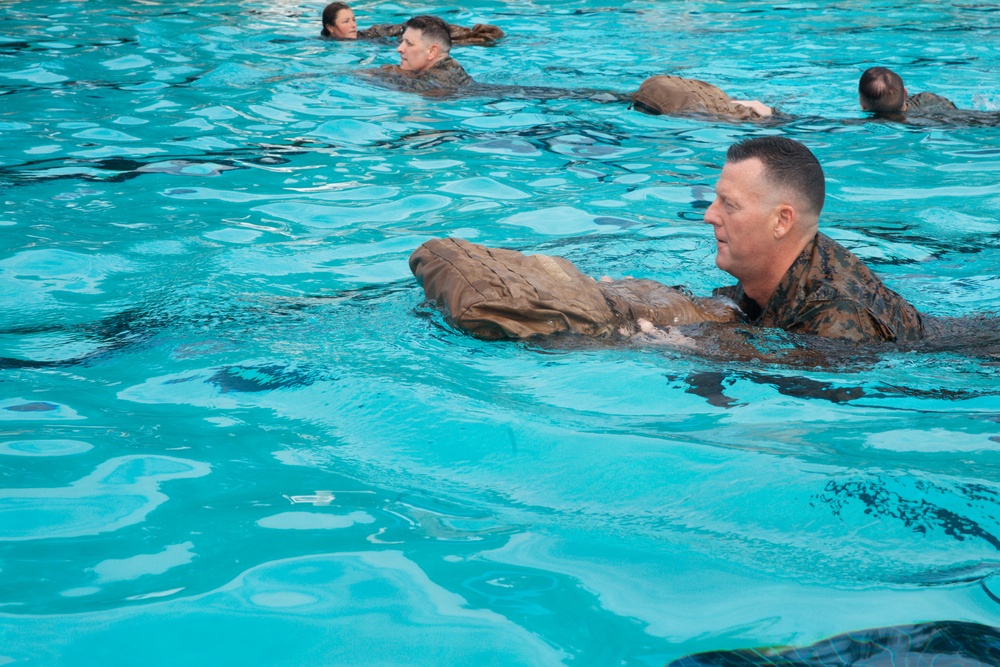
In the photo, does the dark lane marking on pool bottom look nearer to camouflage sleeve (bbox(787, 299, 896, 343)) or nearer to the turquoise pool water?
the turquoise pool water

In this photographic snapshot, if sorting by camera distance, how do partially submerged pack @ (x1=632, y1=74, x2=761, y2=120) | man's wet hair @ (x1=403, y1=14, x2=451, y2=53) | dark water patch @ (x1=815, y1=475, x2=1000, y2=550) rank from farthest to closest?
1. man's wet hair @ (x1=403, y1=14, x2=451, y2=53)
2. partially submerged pack @ (x1=632, y1=74, x2=761, y2=120)
3. dark water patch @ (x1=815, y1=475, x2=1000, y2=550)

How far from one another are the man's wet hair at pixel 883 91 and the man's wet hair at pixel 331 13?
7.19 metres

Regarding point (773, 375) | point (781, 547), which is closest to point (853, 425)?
point (773, 375)

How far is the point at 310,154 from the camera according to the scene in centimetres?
826

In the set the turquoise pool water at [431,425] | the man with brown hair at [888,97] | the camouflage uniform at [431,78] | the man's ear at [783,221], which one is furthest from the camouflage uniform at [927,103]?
the man's ear at [783,221]

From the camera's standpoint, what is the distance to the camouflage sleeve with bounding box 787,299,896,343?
4305mm

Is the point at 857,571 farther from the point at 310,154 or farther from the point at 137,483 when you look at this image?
the point at 310,154

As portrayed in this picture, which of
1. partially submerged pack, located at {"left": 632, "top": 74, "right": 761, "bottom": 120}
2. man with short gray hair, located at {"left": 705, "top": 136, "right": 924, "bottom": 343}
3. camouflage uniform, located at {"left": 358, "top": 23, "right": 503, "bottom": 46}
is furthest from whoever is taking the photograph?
camouflage uniform, located at {"left": 358, "top": 23, "right": 503, "bottom": 46}

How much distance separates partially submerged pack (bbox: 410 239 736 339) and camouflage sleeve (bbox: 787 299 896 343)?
1.66 ft

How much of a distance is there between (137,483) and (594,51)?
36.3 feet

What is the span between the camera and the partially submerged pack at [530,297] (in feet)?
14.2

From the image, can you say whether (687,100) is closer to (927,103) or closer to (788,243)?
(927,103)

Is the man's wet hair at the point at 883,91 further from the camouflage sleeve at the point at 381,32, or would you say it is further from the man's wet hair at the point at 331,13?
the man's wet hair at the point at 331,13

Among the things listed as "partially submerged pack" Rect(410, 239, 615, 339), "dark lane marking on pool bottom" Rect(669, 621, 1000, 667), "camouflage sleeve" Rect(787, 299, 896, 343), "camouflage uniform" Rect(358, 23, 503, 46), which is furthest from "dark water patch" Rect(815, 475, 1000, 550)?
"camouflage uniform" Rect(358, 23, 503, 46)
